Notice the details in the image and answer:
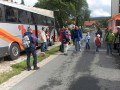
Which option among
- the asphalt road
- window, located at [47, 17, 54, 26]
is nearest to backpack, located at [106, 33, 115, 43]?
the asphalt road

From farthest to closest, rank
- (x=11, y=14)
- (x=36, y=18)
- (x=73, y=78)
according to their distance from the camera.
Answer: (x=36, y=18) → (x=11, y=14) → (x=73, y=78)

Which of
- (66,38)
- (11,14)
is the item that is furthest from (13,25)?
(66,38)

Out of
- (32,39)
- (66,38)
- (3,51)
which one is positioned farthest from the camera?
(66,38)

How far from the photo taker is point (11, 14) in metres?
16.4

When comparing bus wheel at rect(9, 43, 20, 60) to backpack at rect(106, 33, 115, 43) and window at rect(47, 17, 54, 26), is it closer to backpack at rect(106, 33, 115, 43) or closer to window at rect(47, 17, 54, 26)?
backpack at rect(106, 33, 115, 43)

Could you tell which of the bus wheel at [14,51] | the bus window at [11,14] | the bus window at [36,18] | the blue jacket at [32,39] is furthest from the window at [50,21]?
the blue jacket at [32,39]

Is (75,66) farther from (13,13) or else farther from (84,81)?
(13,13)

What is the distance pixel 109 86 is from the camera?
8.99 m

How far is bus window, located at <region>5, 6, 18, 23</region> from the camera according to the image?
15847mm

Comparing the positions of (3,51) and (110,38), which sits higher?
(110,38)

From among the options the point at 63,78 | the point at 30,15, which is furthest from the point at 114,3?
the point at 63,78

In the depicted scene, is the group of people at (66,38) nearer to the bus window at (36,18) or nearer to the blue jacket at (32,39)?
the bus window at (36,18)

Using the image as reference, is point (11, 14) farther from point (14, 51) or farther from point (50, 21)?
point (50, 21)

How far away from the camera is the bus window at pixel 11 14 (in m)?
15.8
